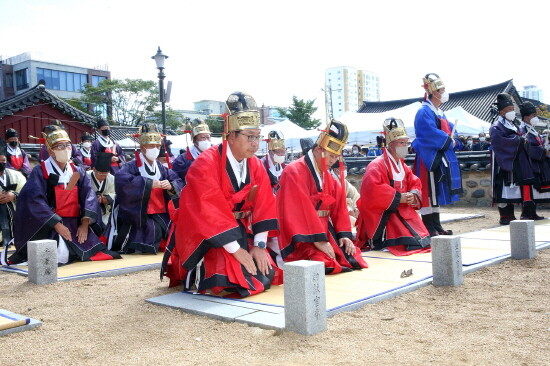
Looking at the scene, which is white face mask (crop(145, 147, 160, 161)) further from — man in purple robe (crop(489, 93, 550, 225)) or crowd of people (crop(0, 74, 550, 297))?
man in purple robe (crop(489, 93, 550, 225))

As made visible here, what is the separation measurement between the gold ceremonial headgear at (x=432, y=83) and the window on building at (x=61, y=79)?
38.7 m

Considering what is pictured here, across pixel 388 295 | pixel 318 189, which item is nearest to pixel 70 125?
pixel 318 189

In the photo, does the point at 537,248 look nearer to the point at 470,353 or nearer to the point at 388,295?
the point at 388,295

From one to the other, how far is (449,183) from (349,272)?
2825 millimetres

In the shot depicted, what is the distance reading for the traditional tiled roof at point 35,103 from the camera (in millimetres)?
19938

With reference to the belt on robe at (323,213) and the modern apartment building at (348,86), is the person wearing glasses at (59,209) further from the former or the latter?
the modern apartment building at (348,86)

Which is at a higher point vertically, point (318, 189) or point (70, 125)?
point (70, 125)

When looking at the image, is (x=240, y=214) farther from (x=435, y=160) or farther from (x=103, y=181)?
(x=103, y=181)

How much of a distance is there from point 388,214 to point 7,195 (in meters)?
6.04

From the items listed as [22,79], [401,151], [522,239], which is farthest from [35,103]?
[22,79]

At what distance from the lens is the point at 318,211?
562 centimetres

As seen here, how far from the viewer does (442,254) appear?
16.0 feet

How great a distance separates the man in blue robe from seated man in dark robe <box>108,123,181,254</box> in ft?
11.7

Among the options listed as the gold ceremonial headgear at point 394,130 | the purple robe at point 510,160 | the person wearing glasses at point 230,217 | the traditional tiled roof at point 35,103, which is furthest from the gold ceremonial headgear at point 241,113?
the traditional tiled roof at point 35,103
